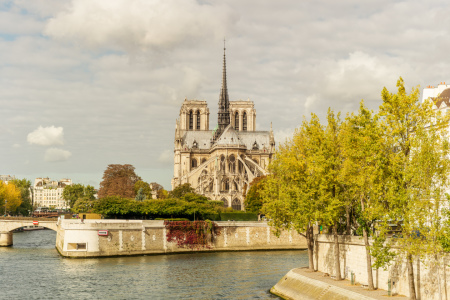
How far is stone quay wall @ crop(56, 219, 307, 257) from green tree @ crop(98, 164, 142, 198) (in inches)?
1726

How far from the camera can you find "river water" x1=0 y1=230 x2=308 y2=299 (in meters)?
41.5

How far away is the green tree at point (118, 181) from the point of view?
116062 mm

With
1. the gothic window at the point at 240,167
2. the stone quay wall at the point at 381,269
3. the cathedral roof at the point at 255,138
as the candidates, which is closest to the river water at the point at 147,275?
the stone quay wall at the point at 381,269

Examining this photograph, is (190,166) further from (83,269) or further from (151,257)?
(83,269)

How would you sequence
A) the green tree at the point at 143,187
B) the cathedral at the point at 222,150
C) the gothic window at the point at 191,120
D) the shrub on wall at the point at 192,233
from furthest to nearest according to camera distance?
the gothic window at the point at 191,120 < the green tree at the point at 143,187 < the cathedral at the point at 222,150 < the shrub on wall at the point at 192,233

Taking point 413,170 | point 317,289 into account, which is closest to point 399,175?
point 413,170

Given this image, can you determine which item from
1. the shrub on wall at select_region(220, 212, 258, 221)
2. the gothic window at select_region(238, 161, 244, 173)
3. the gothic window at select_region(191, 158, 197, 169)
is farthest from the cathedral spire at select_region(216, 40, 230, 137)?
the shrub on wall at select_region(220, 212, 258, 221)

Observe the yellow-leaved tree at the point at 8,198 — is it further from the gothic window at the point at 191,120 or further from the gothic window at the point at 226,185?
the gothic window at the point at 191,120

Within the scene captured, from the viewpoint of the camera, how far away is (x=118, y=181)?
387 feet

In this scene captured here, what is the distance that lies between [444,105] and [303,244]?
115 feet

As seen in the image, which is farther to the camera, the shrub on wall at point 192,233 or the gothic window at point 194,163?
the gothic window at point 194,163

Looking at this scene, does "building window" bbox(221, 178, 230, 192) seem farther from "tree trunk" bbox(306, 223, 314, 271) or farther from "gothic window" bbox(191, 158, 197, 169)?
"tree trunk" bbox(306, 223, 314, 271)

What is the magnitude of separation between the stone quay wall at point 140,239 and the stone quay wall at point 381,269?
1133 inches

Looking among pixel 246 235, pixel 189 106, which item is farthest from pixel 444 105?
pixel 189 106
